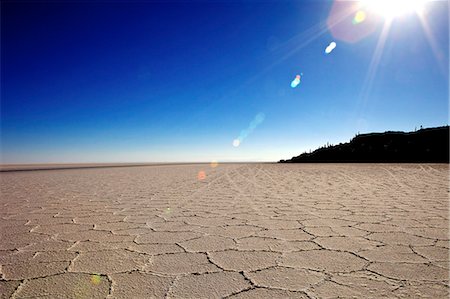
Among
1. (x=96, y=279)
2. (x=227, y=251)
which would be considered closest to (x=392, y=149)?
(x=227, y=251)

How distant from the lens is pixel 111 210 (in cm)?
352

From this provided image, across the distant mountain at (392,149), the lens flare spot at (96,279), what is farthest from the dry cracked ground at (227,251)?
the distant mountain at (392,149)

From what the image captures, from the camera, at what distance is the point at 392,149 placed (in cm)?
2178

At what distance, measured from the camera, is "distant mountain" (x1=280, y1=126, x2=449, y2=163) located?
1960cm

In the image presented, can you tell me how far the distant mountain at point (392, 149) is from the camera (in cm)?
1960

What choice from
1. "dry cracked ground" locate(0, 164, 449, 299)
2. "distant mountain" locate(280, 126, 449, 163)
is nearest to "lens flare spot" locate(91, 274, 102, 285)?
"dry cracked ground" locate(0, 164, 449, 299)

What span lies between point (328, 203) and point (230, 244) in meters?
2.17

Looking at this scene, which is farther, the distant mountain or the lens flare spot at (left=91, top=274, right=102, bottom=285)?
the distant mountain

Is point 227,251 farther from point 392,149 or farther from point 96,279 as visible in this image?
point 392,149

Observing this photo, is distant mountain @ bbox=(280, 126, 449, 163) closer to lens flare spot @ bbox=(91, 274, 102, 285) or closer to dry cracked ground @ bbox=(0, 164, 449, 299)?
dry cracked ground @ bbox=(0, 164, 449, 299)

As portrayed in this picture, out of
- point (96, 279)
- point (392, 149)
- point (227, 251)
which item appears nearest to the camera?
point (96, 279)

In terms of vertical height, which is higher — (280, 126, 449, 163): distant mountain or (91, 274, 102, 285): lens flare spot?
(280, 126, 449, 163): distant mountain

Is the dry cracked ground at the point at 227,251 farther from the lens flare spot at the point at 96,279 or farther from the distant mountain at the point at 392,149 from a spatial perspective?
the distant mountain at the point at 392,149

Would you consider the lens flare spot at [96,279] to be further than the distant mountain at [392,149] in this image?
No
